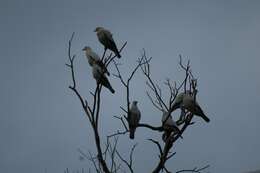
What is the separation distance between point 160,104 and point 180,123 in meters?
0.46

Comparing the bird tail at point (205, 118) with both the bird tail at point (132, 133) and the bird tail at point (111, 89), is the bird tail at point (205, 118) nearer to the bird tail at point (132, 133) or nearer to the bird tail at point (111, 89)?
the bird tail at point (132, 133)

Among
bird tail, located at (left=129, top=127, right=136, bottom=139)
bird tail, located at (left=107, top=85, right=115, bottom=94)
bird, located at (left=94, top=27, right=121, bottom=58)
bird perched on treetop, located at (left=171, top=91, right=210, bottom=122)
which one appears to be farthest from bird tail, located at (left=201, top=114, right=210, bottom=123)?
bird, located at (left=94, top=27, right=121, bottom=58)

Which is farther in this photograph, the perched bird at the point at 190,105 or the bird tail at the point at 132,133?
the bird tail at the point at 132,133

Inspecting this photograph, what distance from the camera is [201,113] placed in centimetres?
809

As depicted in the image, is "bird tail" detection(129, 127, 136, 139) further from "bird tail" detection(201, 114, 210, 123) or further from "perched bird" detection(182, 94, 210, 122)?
"bird tail" detection(201, 114, 210, 123)

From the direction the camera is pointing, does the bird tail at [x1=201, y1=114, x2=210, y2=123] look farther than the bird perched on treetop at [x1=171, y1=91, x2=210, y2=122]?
Yes

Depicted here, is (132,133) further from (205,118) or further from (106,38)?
(106,38)

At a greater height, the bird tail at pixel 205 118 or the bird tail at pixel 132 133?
the bird tail at pixel 205 118

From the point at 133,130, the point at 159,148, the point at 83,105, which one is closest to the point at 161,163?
the point at 159,148

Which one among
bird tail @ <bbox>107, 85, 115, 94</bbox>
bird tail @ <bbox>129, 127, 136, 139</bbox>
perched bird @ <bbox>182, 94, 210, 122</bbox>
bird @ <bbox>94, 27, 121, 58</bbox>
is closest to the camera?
perched bird @ <bbox>182, 94, 210, 122</bbox>

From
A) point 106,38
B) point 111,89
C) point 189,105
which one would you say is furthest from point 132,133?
point 106,38

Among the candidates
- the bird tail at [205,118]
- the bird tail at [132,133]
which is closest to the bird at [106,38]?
the bird tail at [205,118]

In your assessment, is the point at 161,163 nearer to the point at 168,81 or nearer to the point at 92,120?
the point at 92,120

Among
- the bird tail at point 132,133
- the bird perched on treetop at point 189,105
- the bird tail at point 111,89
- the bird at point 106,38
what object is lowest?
the bird tail at point 132,133
